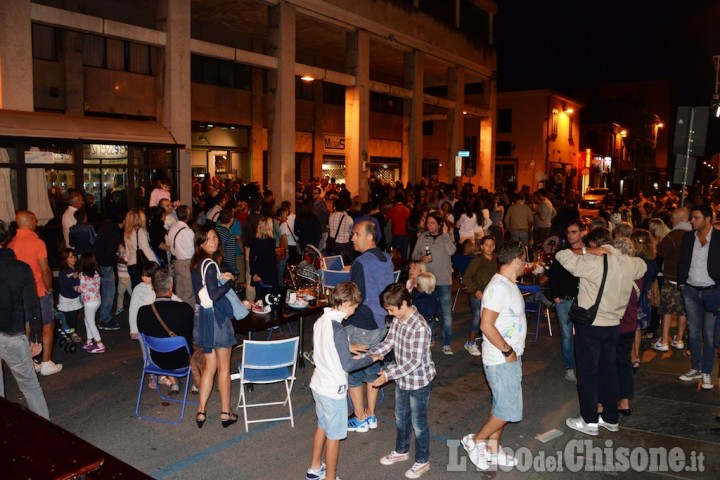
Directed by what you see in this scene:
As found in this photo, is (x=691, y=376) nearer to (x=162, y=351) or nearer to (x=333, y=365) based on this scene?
(x=333, y=365)

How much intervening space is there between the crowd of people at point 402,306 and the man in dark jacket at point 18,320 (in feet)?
0.06

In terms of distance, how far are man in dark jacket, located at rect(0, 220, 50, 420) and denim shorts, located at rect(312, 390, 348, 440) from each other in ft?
9.24

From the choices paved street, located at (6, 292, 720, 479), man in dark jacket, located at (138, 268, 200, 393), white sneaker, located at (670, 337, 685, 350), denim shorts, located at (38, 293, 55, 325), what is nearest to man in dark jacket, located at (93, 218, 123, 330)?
paved street, located at (6, 292, 720, 479)

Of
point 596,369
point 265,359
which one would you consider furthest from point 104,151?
point 596,369

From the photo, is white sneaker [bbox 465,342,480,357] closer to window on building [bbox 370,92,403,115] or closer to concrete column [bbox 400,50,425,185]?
concrete column [bbox 400,50,425,185]

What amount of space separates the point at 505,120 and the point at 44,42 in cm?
3130

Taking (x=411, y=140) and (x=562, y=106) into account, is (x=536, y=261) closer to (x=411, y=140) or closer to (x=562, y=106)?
(x=411, y=140)

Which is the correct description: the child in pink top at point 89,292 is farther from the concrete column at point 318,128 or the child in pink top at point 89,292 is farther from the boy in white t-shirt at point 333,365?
the concrete column at point 318,128

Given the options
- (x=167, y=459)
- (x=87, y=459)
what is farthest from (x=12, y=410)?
(x=167, y=459)

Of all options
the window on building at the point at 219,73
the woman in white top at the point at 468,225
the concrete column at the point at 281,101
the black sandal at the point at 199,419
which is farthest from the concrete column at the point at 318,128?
the black sandal at the point at 199,419

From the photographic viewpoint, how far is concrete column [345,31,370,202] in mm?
22859

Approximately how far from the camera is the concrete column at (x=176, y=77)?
15.9 meters

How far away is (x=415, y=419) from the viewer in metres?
4.92

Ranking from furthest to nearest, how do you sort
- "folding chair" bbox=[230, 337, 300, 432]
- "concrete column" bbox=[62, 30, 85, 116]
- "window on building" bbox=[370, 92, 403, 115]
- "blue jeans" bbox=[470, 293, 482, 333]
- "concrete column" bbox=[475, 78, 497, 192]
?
"window on building" bbox=[370, 92, 403, 115]
"concrete column" bbox=[475, 78, 497, 192]
"concrete column" bbox=[62, 30, 85, 116]
"blue jeans" bbox=[470, 293, 482, 333]
"folding chair" bbox=[230, 337, 300, 432]
